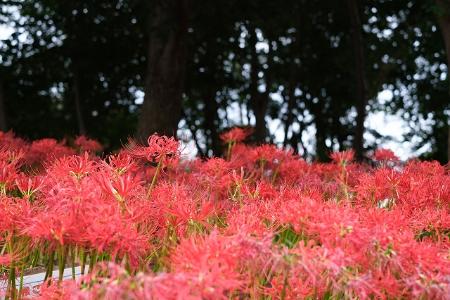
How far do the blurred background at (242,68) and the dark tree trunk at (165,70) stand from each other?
5.46ft

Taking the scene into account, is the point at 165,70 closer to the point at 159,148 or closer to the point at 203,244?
the point at 159,148

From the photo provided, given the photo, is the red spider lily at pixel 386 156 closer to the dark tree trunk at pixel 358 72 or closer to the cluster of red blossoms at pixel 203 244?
the cluster of red blossoms at pixel 203 244

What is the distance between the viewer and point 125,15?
40.6 feet

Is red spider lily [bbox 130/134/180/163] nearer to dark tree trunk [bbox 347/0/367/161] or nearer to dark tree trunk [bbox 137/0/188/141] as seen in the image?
dark tree trunk [bbox 137/0/188/141]

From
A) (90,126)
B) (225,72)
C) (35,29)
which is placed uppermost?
(35,29)

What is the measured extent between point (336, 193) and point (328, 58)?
42.9 feet

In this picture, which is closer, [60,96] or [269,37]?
[269,37]

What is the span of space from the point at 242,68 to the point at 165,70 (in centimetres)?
831

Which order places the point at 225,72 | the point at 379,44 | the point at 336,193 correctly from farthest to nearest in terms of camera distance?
the point at 225,72
the point at 379,44
the point at 336,193

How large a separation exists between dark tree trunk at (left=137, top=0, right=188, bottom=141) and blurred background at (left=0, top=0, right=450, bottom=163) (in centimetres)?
166

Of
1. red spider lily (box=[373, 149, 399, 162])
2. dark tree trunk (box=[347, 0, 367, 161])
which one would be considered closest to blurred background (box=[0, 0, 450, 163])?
dark tree trunk (box=[347, 0, 367, 161])

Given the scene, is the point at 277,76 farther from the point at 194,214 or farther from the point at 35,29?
the point at 194,214

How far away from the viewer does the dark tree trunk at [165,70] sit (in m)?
7.19

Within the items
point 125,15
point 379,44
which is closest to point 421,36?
point 379,44
